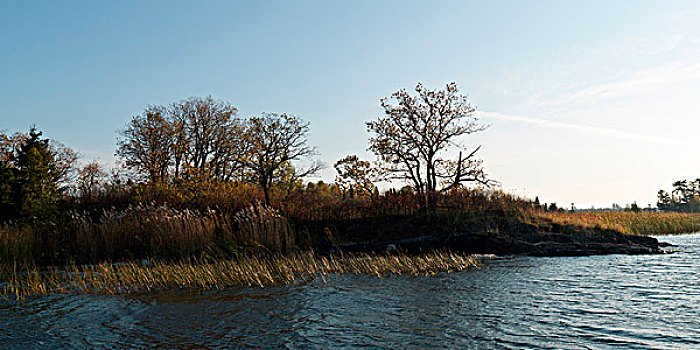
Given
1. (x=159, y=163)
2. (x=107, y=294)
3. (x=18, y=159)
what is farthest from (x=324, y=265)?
(x=159, y=163)

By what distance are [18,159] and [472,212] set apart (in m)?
19.7

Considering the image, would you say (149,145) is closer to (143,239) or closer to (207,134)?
(207,134)

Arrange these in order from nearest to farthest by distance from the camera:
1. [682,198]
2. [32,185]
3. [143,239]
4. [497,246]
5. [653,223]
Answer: [143,239] < [497,246] < [32,185] < [653,223] < [682,198]

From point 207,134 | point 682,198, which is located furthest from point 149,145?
point 682,198

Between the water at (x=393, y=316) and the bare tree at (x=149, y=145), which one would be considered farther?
the bare tree at (x=149, y=145)

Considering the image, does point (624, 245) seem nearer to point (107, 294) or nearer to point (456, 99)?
point (456, 99)

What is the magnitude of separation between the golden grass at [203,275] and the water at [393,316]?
2.20ft

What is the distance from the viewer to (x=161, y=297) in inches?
365

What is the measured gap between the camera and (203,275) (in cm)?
1069

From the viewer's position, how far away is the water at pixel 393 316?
6.16 m

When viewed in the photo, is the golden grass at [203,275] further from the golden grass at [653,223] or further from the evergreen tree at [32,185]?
the golden grass at [653,223]

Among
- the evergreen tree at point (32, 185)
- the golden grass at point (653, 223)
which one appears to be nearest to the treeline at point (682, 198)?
the golden grass at point (653, 223)

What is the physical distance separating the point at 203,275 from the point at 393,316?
4868 mm

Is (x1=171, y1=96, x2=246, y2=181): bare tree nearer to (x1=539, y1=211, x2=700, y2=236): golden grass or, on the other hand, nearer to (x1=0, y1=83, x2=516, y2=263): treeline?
(x1=0, y1=83, x2=516, y2=263): treeline
